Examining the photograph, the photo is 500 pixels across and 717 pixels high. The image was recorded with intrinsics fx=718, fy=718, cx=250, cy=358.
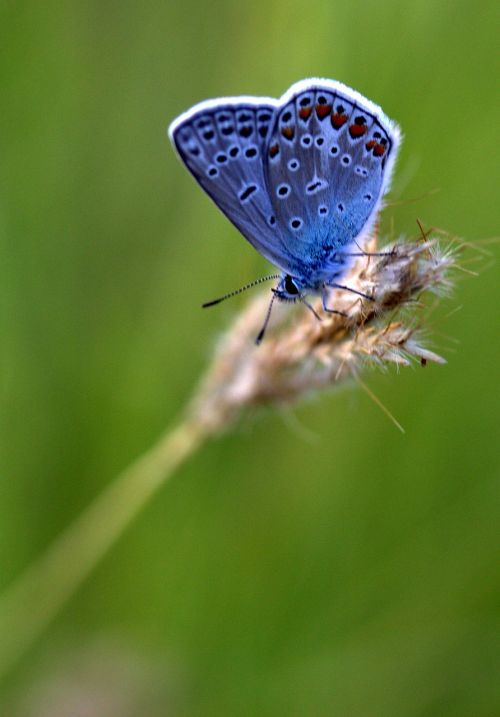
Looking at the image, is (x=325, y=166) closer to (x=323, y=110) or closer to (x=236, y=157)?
(x=323, y=110)

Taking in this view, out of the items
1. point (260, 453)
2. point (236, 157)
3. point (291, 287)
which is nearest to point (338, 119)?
point (236, 157)

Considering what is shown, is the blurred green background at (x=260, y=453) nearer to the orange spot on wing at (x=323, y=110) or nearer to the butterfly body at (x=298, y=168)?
the butterfly body at (x=298, y=168)

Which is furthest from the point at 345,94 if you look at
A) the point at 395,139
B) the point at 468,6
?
the point at 468,6

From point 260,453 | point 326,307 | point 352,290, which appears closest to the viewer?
point 352,290

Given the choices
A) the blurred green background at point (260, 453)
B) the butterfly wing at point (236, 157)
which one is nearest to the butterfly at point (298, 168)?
the butterfly wing at point (236, 157)

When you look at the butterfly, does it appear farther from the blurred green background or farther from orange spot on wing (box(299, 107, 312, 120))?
the blurred green background

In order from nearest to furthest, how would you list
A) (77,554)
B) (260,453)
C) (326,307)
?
1. (326,307)
2. (77,554)
3. (260,453)

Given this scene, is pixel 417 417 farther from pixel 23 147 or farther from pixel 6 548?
pixel 23 147

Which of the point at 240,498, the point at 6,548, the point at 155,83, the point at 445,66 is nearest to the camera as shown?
the point at 6,548
